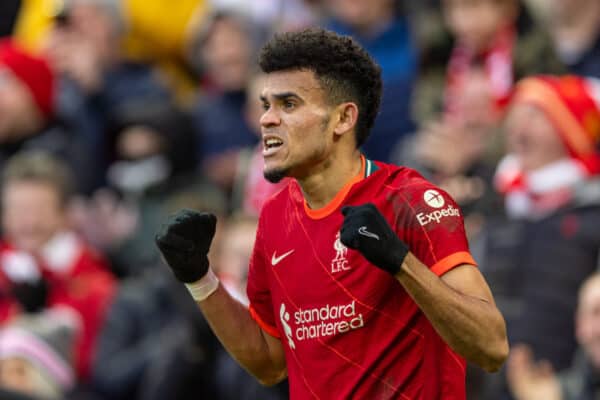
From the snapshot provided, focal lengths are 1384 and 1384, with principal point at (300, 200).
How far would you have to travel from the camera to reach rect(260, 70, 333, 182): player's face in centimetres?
389

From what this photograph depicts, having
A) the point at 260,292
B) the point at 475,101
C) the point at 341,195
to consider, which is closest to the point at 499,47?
the point at 475,101

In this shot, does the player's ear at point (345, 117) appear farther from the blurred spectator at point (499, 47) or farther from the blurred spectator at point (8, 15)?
the blurred spectator at point (8, 15)

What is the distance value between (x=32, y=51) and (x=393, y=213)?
6234 mm

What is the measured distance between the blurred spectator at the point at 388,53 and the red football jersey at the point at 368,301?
13.8 ft

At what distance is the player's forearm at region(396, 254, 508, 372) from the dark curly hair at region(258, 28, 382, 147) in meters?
0.59

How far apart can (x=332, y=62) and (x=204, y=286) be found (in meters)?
0.78

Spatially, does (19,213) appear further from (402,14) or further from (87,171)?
(402,14)

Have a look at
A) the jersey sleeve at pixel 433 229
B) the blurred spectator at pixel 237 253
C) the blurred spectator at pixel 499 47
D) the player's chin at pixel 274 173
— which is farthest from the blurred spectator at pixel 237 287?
the jersey sleeve at pixel 433 229

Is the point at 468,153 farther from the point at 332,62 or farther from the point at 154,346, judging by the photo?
the point at 332,62

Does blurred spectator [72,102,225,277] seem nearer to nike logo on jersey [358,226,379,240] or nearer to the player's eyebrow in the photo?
the player's eyebrow

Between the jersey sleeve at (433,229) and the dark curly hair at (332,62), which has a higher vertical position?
the dark curly hair at (332,62)

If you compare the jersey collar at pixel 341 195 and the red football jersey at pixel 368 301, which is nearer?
the red football jersey at pixel 368 301

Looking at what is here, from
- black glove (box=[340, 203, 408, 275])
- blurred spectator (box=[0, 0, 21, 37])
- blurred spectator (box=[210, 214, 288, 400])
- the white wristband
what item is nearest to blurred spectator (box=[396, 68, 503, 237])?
blurred spectator (box=[210, 214, 288, 400])

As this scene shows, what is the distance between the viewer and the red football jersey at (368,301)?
3.76m
